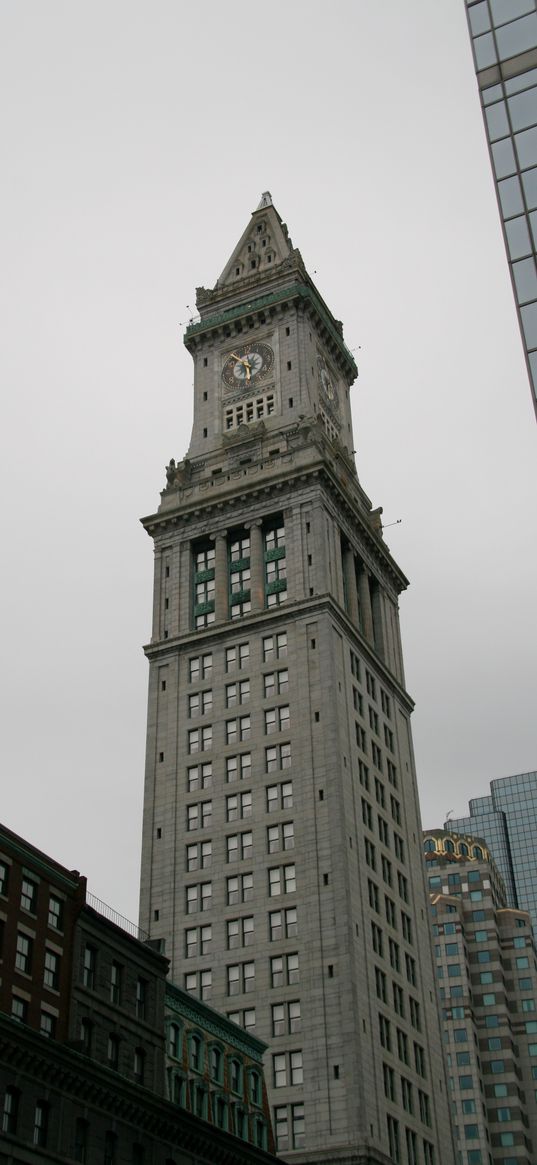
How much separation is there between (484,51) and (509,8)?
213cm

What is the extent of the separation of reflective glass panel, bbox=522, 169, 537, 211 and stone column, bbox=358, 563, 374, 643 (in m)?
→ 74.4

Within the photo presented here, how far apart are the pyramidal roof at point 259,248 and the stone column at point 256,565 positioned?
3686 cm

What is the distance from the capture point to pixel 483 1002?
180m

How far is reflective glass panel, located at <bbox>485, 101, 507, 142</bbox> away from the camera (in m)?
58.5

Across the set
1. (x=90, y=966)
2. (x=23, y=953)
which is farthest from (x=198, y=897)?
(x=23, y=953)

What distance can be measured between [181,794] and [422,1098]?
1195 inches

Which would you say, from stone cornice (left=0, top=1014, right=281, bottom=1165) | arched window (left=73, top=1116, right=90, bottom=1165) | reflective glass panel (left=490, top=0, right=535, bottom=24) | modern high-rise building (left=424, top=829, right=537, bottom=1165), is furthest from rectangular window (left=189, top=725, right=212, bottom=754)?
reflective glass panel (left=490, top=0, right=535, bottom=24)

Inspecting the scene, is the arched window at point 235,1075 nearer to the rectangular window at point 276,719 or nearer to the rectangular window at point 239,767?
the rectangular window at point 239,767

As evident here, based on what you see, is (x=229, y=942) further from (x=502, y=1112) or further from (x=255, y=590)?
(x=502, y=1112)

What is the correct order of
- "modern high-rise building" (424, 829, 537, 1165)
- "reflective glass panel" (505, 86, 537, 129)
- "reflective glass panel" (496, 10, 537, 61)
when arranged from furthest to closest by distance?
"modern high-rise building" (424, 829, 537, 1165) < "reflective glass panel" (496, 10, 537, 61) < "reflective glass panel" (505, 86, 537, 129)

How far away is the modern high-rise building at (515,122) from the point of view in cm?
5509

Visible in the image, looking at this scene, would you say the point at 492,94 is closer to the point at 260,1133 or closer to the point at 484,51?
the point at 484,51

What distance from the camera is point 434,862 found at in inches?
7584

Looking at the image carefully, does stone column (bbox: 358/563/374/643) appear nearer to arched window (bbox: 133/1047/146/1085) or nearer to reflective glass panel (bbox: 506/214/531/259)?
arched window (bbox: 133/1047/146/1085)
